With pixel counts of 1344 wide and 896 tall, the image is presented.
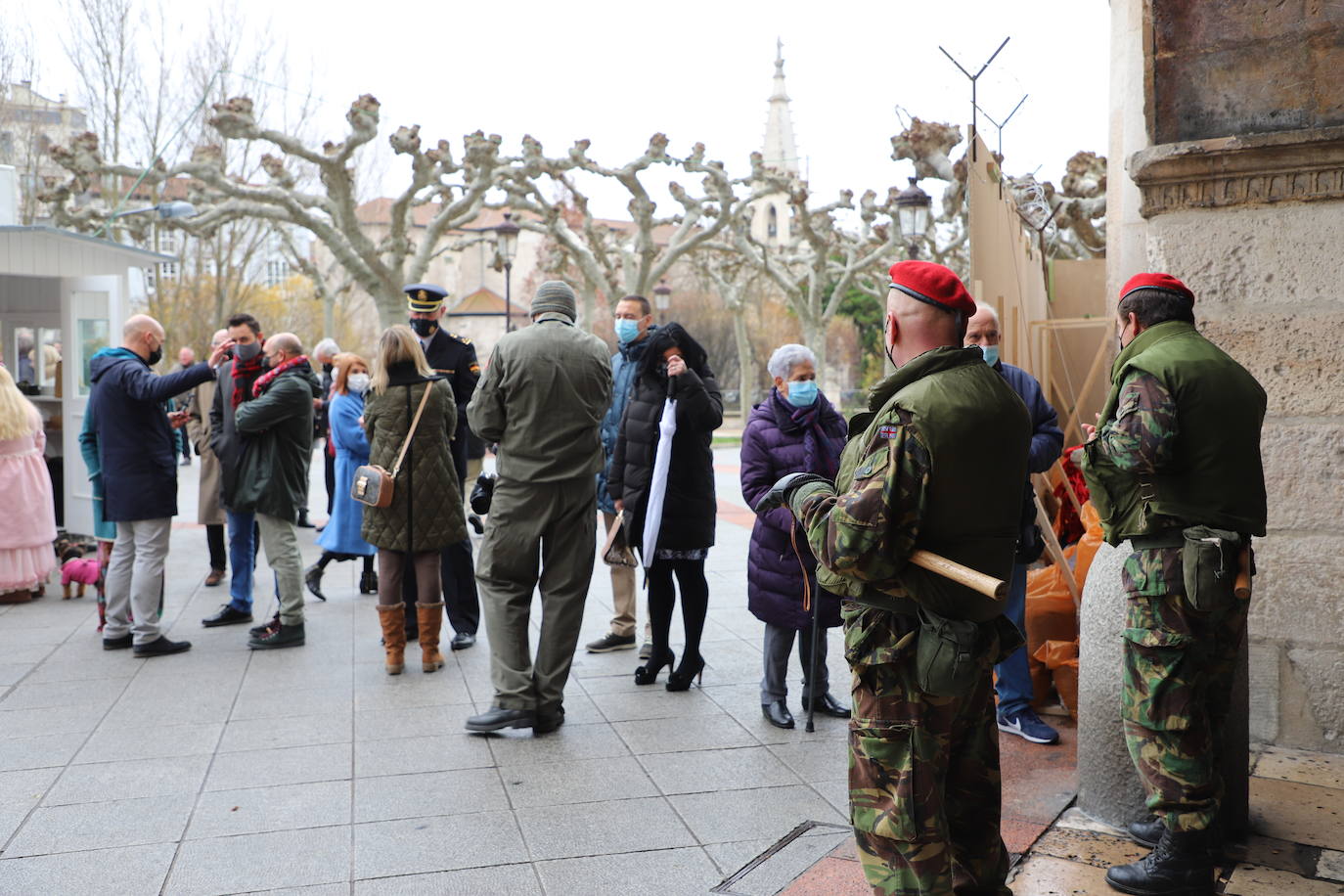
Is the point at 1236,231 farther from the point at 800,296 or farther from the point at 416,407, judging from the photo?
the point at 800,296

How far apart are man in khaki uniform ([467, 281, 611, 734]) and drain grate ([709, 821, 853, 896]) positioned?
1632 millimetres

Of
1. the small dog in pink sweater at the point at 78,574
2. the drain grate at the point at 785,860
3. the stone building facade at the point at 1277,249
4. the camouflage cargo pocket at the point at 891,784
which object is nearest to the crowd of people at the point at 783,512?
the camouflage cargo pocket at the point at 891,784

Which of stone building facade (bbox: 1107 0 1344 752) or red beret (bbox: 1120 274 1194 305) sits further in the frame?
stone building facade (bbox: 1107 0 1344 752)

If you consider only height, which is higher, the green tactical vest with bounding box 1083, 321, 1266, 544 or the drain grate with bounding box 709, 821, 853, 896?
the green tactical vest with bounding box 1083, 321, 1266, 544

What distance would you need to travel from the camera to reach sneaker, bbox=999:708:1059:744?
16.7ft

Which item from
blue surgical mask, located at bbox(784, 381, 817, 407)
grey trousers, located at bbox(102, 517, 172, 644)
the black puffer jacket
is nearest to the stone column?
blue surgical mask, located at bbox(784, 381, 817, 407)

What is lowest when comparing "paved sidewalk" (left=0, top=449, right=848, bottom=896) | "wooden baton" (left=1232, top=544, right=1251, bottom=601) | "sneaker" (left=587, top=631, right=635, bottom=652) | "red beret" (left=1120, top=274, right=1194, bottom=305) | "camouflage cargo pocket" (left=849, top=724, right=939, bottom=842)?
"paved sidewalk" (left=0, top=449, right=848, bottom=896)

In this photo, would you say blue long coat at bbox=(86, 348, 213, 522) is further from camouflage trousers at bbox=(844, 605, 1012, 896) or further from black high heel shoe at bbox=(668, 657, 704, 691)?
camouflage trousers at bbox=(844, 605, 1012, 896)

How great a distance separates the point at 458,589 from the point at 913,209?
12.5 metres

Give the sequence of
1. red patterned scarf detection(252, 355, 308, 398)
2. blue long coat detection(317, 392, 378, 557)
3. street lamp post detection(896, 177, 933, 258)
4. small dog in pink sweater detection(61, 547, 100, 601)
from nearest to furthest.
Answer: red patterned scarf detection(252, 355, 308, 398)
blue long coat detection(317, 392, 378, 557)
small dog in pink sweater detection(61, 547, 100, 601)
street lamp post detection(896, 177, 933, 258)

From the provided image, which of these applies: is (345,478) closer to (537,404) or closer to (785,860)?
(537,404)

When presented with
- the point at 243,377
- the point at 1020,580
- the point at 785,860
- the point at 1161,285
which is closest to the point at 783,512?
the point at 1020,580

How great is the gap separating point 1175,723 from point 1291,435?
1.62 meters

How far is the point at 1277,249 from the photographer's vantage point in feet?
14.9
